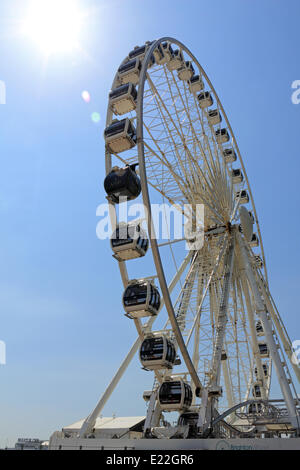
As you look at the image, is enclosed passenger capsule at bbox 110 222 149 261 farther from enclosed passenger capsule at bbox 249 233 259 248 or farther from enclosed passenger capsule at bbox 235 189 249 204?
enclosed passenger capsule at bbox 249 233 259 248

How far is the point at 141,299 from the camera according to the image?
657 inches

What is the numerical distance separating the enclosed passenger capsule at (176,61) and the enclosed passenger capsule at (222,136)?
6073mm

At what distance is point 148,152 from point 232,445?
516 inches

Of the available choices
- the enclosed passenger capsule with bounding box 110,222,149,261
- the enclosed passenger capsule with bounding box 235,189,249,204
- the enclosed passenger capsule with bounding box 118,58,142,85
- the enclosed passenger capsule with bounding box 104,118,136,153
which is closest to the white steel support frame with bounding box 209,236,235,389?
the enclosed passenger capsule with bounding box 110,222,149,261

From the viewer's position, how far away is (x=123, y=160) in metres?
18.9

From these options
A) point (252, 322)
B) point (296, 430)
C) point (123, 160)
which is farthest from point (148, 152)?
point (296, 430)

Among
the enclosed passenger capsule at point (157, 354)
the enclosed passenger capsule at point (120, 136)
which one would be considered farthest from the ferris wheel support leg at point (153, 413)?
the enclosed passenger capsule at point (120, 136)

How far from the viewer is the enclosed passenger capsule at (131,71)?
20047 millimetres

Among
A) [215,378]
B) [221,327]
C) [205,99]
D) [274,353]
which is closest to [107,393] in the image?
[215,378]

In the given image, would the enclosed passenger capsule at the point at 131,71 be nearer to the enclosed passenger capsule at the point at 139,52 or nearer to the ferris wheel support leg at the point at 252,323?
the enclosed passenger capsule at the point at 139,52

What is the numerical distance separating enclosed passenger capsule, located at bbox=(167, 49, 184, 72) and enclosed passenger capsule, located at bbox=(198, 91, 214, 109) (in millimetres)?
2937

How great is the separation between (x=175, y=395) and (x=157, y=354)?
194 centimetres

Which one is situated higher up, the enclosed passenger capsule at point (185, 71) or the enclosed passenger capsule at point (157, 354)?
the enclosed passenger capsule at point (185, 71)
